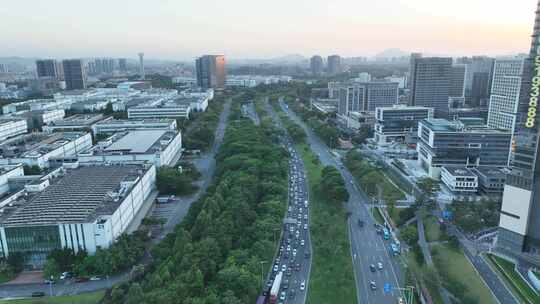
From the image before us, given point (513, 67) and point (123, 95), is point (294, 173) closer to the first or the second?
point (513, 67)

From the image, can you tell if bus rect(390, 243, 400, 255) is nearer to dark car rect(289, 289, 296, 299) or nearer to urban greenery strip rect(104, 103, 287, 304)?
urban greenery strip rect(104, 103, 287, 304)

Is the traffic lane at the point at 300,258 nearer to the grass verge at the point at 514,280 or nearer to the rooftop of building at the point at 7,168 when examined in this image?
the grass verge at the point at 514,280

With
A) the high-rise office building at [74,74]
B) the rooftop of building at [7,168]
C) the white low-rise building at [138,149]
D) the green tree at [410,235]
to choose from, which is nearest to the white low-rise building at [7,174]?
the rooftop of building at [7,168]

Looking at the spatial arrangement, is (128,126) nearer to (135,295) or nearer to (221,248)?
(221,248)

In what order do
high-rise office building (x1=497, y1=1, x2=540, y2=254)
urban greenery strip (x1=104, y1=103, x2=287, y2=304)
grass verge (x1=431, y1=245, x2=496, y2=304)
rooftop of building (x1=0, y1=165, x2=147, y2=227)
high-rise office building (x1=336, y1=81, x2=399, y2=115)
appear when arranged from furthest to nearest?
high-rise office building (x1=336, y1=81, x2=399, y2=115)
rooftop of building (x1=0, y1=165, x2=147, y2=227)
high-rise office building (x1=497, y1=1, x2=540, y2=254)
grass verge (x1=431, y1=245, x2=496, y2=304)
urban greenery strip (x1=104, y1=103, x2=287, y2=304)

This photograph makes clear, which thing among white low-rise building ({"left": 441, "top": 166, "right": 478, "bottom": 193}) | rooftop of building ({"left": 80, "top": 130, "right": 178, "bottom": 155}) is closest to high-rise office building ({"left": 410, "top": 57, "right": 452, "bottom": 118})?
white low-rise building ({"left": 441, "top": 166, "right": 478, "bottom": 193})
